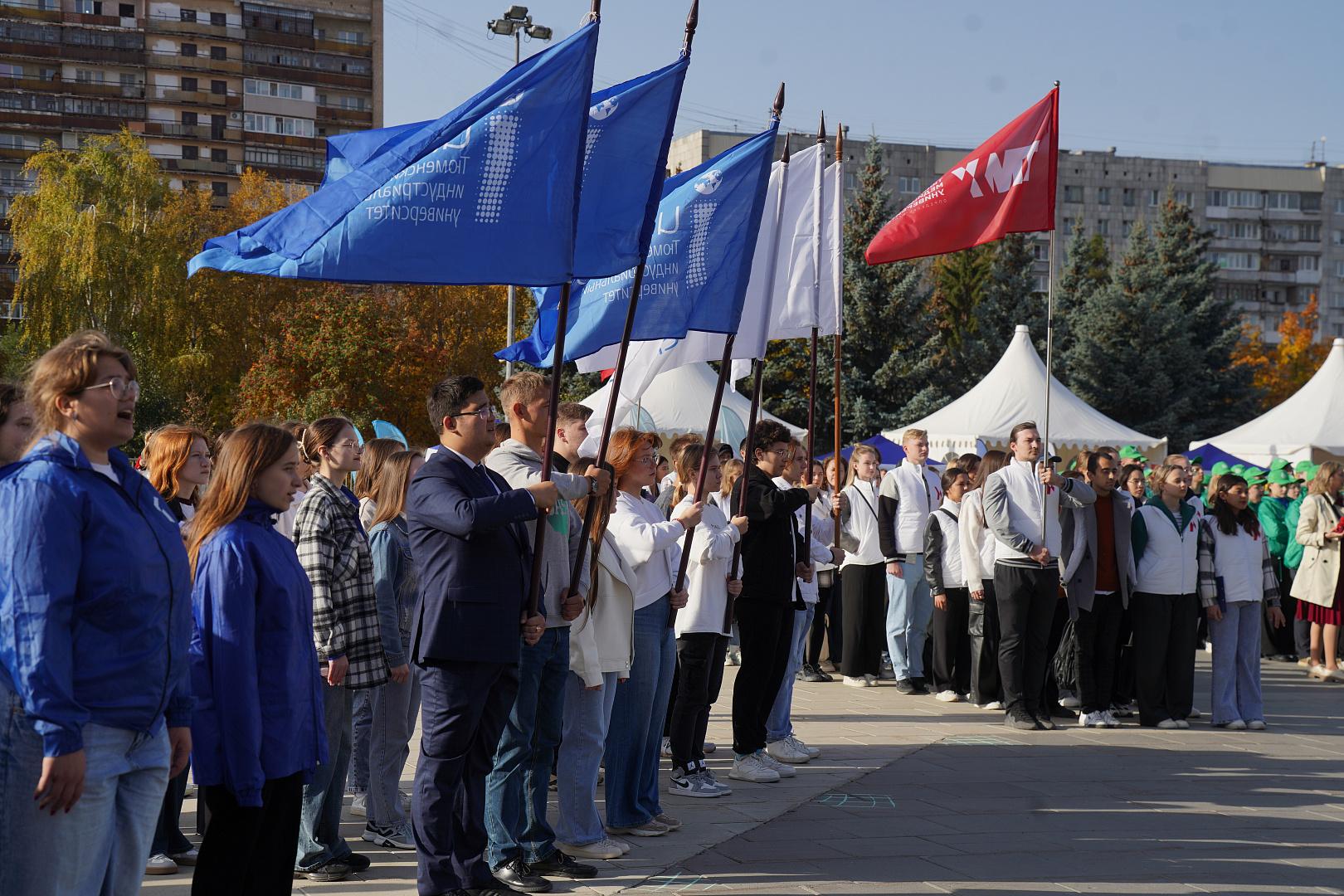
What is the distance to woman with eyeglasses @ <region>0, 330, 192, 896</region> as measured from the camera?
313 cm

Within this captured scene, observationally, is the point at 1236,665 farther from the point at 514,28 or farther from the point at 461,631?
the point at 514,28

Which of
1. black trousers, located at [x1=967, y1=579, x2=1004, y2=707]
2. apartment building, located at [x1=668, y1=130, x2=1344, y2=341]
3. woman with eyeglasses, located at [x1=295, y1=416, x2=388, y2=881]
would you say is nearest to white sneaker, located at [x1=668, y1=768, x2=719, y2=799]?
woman with eyeglasses, located at [x1=295, y1=416, x2=388, y2=881]

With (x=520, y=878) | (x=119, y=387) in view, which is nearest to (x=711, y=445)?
(x=520, y=878)

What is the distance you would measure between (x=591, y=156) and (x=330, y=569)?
233cm

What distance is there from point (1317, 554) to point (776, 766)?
840 cm

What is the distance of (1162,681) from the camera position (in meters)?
10.3

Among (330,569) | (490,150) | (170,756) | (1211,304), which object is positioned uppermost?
(1211,304)

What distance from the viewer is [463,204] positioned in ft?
17.5

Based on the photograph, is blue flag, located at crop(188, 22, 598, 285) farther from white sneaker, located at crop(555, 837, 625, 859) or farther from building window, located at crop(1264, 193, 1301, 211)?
building window, located at crop(1264, 193, 1301, 211)

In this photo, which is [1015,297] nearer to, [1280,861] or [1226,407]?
[1226,407]

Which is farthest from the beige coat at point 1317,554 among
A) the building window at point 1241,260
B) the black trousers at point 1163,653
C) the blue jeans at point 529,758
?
the building window at point 1241,260

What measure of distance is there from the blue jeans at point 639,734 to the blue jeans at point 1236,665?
6.04 meters

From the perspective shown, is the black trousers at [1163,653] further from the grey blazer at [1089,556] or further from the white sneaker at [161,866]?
Answer: the white sneaker at [161,866]

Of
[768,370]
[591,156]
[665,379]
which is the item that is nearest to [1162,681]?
[591,156]
